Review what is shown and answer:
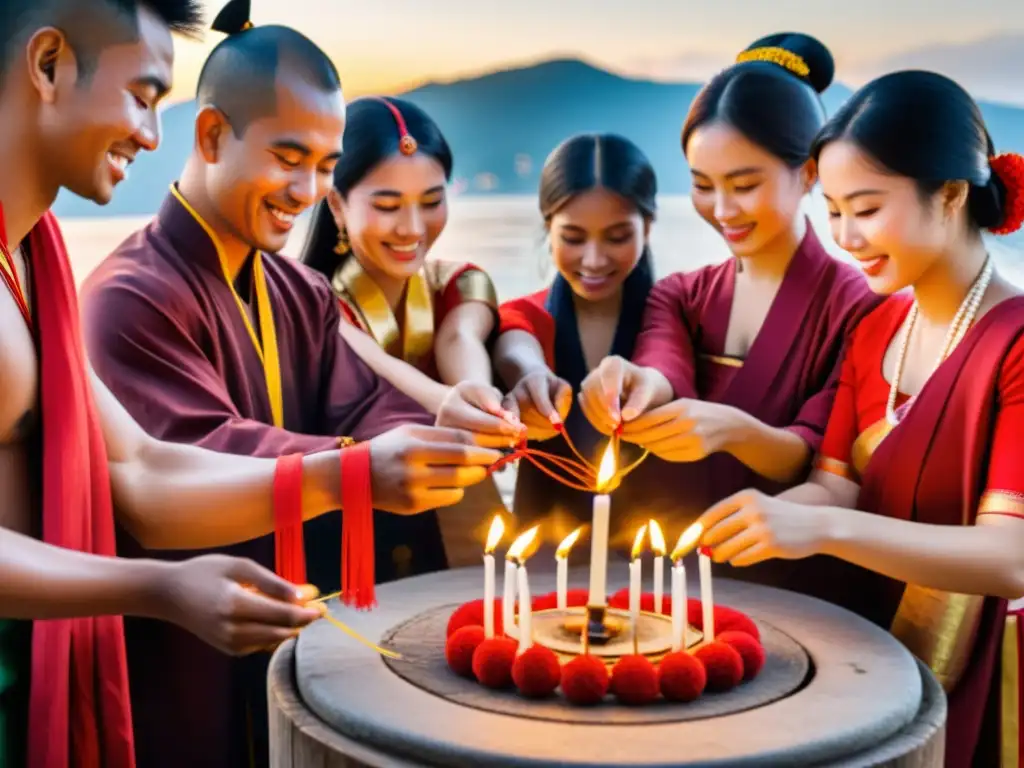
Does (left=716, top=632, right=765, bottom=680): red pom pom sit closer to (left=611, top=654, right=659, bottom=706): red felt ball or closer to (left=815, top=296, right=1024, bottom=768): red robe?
(left=611, top=654, right=659, bottom=706): red felt ball

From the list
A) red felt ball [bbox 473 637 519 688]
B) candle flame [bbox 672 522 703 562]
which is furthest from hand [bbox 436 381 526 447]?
red felt ball [bbox 473 637 519 688]

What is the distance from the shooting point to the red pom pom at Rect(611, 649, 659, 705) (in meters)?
1.45

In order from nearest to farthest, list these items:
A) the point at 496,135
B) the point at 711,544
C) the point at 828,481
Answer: the point at 711,544 < the point at 828,481 < the point at 496,135

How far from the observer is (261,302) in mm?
2205

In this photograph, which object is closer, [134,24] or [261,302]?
[134,24]

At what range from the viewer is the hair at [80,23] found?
149 centimetres

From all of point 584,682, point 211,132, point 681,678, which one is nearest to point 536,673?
point 584,682

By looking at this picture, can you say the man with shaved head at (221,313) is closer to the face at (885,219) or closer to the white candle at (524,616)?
the white candle at (524,616)

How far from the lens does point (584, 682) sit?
1441 mm

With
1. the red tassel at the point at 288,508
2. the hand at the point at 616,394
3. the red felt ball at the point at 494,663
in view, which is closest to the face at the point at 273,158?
the red tassel at the point at 288,508

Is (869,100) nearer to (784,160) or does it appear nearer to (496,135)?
(784,160)

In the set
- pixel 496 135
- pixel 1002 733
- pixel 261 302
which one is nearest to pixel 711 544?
pixel 1002 733

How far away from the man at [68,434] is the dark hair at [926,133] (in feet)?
3.75

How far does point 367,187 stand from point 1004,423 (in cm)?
131
